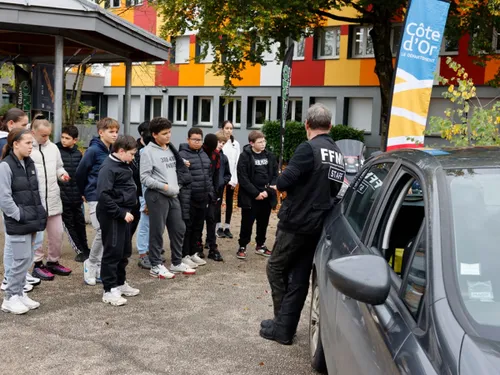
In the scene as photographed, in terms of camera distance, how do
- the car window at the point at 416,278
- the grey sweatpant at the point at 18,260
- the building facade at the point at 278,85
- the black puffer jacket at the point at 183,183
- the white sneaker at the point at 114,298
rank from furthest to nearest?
the building facade at the point at 278,85
the black puffer jacket at the point at 183,183
the white sneaker at the point at 114,298
the grey sweatpant at the point at 18,260
the car window at the point at 416,278

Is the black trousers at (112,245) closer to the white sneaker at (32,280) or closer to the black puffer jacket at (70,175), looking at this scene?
the white sneaker at (32,280)

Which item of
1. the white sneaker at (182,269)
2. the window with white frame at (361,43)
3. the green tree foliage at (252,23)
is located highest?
the window with white frame at (361,43)

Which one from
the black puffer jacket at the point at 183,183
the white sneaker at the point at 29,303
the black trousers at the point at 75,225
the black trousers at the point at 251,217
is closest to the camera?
the white sneaker at the point at 29,303

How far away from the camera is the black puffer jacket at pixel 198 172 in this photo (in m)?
A: 7.93

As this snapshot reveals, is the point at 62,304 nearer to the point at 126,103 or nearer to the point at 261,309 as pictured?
the point at 261,309

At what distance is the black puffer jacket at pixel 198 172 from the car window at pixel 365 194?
3.75 m

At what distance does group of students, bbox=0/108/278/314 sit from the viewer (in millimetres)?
5660

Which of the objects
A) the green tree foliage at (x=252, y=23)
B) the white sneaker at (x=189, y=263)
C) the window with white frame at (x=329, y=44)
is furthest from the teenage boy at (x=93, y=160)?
the window with white frame at (x=329, y=44)

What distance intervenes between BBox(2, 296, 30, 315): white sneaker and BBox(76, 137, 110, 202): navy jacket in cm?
183

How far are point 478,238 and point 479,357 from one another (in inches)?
27.9

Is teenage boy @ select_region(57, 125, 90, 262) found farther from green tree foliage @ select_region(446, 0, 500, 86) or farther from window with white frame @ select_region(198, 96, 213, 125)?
window with white frame @ select_region(198, 96, 213, 125)

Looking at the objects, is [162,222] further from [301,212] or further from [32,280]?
[301,212]

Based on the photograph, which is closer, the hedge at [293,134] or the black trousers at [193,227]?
the black trousers at [193,227]

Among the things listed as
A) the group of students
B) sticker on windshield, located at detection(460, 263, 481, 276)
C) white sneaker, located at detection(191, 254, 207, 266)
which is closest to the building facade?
the group of students
